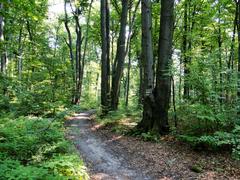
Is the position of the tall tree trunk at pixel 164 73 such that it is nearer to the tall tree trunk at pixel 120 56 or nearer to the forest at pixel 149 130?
the forest at pixel 149 130

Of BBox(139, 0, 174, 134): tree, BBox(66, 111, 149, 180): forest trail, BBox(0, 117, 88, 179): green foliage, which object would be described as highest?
BBox(139, 0, 174, 134): tree

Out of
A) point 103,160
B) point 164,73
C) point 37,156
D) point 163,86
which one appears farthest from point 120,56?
point 37,156

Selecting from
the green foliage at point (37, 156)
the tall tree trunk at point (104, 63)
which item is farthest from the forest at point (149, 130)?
the tall tree trunk at point (104, 63)

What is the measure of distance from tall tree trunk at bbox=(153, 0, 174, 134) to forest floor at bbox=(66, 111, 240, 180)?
78 centimetres

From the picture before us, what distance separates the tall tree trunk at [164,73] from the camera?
10094 millimetres

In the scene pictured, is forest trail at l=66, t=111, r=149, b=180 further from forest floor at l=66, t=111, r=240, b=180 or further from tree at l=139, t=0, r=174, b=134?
tree at l=139, t=0, r=174, b=134

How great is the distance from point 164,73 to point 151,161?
3.81 meters

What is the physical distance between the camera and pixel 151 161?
755 cm

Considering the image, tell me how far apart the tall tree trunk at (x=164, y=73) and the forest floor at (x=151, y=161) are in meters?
0.78

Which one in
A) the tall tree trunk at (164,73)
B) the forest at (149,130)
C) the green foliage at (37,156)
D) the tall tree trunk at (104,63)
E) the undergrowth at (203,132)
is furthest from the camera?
the tall tree trunk at (104,63)

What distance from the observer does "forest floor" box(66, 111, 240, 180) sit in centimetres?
646

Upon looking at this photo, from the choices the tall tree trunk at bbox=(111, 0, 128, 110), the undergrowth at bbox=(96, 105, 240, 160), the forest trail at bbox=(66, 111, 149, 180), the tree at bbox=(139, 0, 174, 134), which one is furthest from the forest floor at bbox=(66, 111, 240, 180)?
the tall tree trunk at bbox=(111, 0, 128, 110)

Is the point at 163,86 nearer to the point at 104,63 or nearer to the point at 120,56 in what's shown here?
the point at 120,56

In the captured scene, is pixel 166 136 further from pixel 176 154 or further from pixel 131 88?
pixel 131 88
